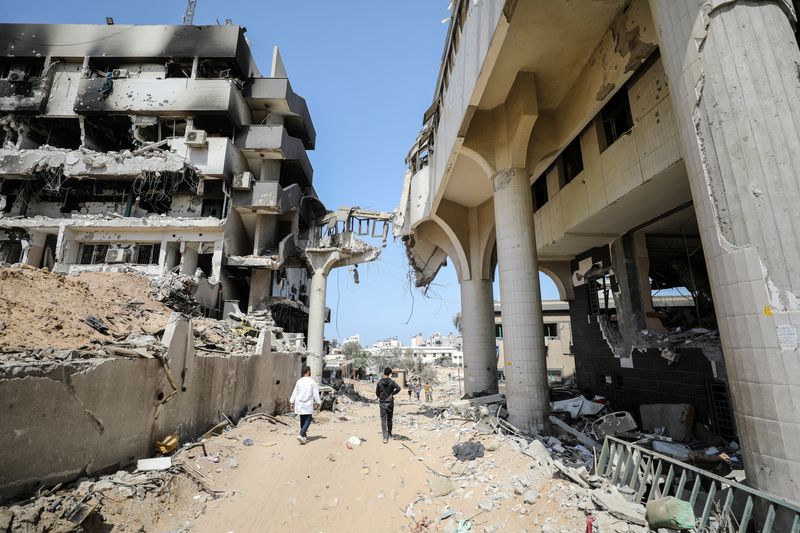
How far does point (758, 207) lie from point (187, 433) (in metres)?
9.02

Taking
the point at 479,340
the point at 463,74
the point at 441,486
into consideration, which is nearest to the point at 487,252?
the point at 479,340

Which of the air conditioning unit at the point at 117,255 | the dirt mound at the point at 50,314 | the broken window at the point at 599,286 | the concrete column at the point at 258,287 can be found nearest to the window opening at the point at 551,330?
the broken window at the point at 599,286

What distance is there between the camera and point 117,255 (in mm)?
21078

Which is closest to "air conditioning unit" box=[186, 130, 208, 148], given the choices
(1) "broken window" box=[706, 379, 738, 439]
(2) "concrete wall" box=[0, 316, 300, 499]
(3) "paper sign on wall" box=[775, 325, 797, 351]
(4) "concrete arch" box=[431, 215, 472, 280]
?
(4) "concrete arch" box=[431, 215, 472, 280]

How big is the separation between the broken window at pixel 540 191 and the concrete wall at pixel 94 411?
12.1 metres

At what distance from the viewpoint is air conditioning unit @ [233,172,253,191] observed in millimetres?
21781

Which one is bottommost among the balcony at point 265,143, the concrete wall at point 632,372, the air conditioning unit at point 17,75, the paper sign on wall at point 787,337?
the concrete wall at point 632,372

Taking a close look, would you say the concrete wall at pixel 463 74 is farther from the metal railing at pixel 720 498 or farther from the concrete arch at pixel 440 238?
the metal railing at pixel 720 498

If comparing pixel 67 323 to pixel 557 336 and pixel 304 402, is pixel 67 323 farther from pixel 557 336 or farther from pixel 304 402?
pixel 557 336

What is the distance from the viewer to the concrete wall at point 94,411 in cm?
Result: 377

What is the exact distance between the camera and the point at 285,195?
2314 cm

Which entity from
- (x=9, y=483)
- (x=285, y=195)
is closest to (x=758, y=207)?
(x=9, y=483)

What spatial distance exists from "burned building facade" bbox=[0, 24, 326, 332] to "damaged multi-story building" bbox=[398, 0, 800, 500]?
11.3m

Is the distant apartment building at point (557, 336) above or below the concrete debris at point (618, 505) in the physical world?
above
